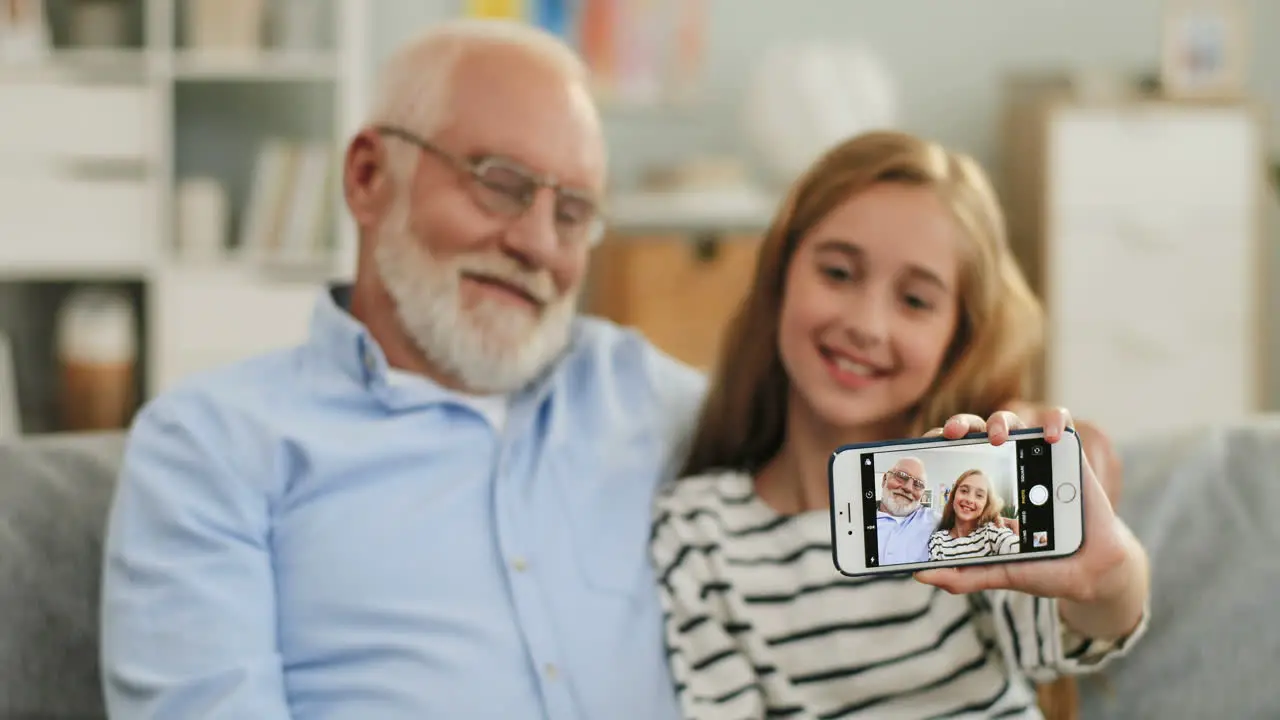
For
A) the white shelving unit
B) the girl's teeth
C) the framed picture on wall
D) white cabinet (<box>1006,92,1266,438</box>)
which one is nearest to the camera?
the girl's teeth

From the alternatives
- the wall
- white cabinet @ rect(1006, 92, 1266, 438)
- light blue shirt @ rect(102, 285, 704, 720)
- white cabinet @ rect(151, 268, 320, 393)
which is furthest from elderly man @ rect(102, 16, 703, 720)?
the wall

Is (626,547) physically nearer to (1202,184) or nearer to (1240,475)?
(1240,475)

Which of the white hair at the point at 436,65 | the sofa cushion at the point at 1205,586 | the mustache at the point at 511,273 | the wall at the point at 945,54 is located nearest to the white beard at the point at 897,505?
the sofa cushion at the point at 1205,586

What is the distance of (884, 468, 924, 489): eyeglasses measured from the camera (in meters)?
0.96

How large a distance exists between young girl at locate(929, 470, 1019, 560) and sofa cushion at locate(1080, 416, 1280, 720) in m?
0.41

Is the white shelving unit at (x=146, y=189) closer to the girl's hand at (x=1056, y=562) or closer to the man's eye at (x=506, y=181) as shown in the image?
the man's eye at (x=506, y=181)

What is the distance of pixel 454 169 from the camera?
1434 mm

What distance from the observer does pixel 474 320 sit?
1.38 m

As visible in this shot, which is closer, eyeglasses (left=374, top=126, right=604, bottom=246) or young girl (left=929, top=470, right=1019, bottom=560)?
young girl (left=929, top=470, right=1019, bottom=560)

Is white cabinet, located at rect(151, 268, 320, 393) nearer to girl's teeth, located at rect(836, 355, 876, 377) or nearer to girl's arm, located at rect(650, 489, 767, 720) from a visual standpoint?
girl's arm, located at rect(650, 489, 767, 720)

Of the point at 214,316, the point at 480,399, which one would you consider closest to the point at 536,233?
the point at 480,399

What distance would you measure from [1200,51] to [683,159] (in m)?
1.45

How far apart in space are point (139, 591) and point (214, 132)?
2.76m

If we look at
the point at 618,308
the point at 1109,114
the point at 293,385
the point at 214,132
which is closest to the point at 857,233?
the point at 293,385
